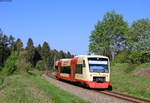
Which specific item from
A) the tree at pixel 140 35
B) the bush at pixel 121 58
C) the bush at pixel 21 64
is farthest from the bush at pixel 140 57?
the bush at pixel 21 64

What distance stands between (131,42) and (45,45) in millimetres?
98791

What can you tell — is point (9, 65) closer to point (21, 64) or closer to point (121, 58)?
point (21, 64)

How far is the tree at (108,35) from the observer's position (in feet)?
199

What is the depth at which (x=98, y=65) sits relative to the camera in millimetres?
25859

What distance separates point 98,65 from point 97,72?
80 cm

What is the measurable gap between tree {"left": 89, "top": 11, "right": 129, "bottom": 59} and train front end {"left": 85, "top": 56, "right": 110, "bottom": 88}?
3404 centimetres

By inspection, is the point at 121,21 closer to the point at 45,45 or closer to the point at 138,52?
the point at 138,52

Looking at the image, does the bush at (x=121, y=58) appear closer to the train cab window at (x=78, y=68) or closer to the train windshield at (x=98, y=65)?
the train cab window at (x=78, y=68)

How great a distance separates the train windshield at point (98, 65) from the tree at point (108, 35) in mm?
33956

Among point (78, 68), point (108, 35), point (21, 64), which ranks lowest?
point (78, 68)

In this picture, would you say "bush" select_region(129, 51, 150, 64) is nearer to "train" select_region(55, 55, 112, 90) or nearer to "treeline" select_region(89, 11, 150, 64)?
"treeline" select_region(89, 11, 150, 64)

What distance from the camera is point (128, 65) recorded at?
4644cm

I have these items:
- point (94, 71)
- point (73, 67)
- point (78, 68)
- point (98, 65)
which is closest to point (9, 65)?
point (73, 67)

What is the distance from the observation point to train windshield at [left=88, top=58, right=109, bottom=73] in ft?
83.8
